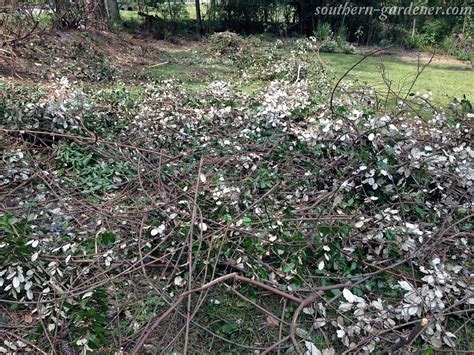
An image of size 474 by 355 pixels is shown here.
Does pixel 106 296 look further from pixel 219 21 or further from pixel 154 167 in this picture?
pixel 219 21

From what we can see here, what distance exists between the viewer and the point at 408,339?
1.81 meters

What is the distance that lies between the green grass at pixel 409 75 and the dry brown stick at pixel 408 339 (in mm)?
4831

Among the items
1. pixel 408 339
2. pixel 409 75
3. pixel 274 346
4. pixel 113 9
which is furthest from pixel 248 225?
pixel 113 9

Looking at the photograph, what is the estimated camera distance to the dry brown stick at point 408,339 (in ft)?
5.89

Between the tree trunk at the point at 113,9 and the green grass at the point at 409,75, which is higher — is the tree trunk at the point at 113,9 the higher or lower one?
the higher one

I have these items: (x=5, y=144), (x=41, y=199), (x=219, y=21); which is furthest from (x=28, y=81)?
(x=219, y=21)

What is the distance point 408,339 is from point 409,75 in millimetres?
7257

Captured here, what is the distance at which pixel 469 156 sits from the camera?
2.96 metres

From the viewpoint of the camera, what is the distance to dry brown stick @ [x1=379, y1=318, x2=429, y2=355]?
179cm

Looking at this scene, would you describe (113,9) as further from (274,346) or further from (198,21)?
(274,346)

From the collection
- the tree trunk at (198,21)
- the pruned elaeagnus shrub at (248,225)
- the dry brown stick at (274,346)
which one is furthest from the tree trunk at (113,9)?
the dry brown stick at (274,346)

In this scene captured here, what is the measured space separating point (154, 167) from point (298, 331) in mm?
1622

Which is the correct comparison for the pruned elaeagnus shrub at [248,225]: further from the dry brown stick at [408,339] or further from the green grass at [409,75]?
the green grass at [409,75]

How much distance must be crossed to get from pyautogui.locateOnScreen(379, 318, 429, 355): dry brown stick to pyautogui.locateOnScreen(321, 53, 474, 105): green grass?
4.83m
